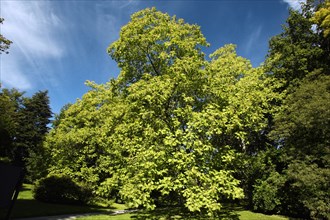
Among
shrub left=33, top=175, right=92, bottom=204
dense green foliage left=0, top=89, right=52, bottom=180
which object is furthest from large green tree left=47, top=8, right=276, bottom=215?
dense green foliage left=0, top=89, right=52, bottom=180

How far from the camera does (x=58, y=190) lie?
16688 millimetres

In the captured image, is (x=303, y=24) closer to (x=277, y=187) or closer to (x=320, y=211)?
(x=277, y=187)

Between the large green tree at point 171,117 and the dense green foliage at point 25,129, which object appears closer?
the large green tree at point 171,117

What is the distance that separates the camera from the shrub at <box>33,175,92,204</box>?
54.4ft

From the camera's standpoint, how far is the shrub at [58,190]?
1659 centimetres

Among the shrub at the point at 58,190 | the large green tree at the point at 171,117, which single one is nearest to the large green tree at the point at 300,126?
the large green tree at the point at 171,117

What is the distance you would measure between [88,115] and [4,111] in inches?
457

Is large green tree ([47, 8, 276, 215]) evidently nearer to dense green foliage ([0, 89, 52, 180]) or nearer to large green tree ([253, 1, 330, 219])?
large green tree ([253, 1, 330, 219])

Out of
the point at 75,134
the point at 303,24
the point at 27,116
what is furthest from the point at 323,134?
the point at 27,116

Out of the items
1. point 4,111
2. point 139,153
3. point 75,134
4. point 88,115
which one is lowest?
point 139,153

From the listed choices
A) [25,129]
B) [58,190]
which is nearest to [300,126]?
[58,190]

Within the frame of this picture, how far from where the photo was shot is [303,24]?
21.0 m

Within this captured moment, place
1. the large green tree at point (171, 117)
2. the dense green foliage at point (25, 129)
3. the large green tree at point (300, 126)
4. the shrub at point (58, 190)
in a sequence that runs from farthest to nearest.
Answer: the dense green foliage at point (25, 129) < the shrub at point (58, 190) < the large green tree at point (300, 126) < the large green tree at point (171, 117)

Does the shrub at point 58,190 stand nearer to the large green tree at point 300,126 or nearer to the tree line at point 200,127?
the tree line at point 200,127
